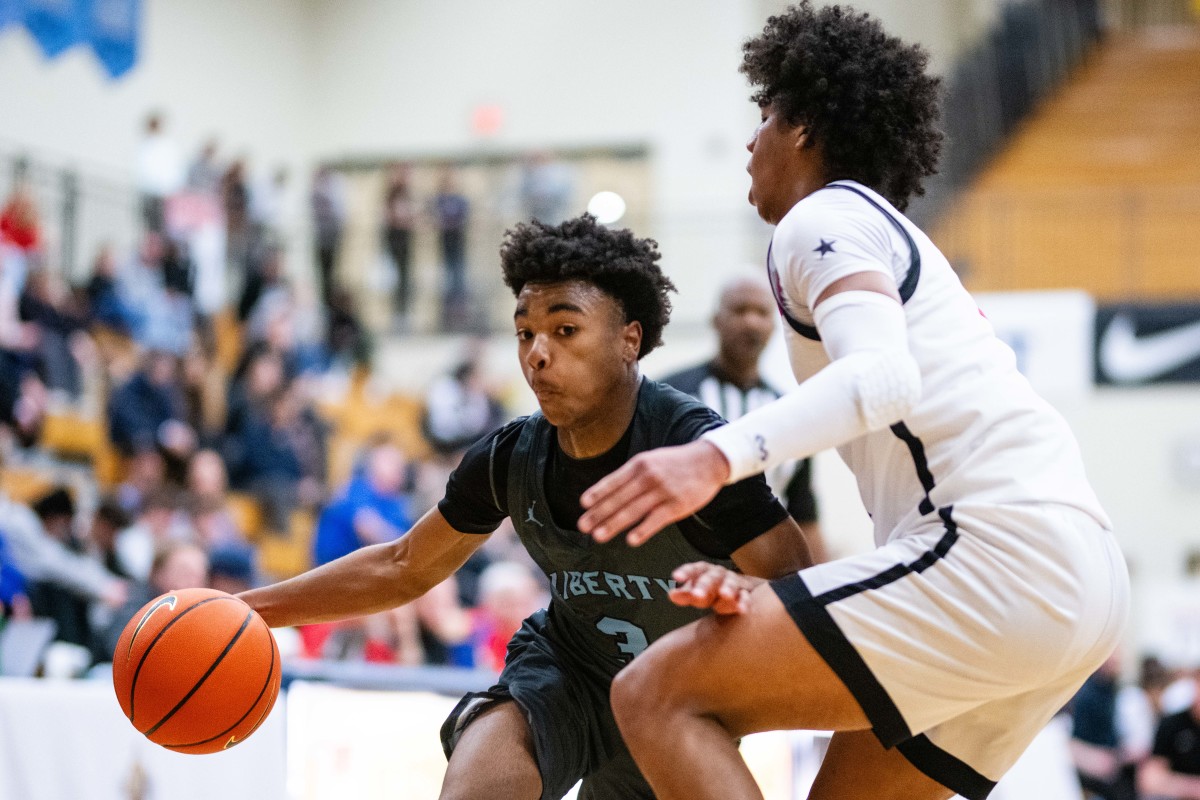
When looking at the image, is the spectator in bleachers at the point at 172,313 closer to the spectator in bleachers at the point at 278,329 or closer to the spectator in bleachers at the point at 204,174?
the spectator in bleachers at the point at 278,329

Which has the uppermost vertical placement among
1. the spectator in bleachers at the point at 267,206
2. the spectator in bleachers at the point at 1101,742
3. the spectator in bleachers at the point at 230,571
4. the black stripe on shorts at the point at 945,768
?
the black stripe on shorts at the point at 945,768

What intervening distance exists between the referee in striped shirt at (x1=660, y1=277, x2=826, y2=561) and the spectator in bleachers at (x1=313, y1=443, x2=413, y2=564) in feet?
14.1

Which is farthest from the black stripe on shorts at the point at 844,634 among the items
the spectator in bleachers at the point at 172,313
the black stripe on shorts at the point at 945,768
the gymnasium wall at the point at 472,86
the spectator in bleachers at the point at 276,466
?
the gymnasium wall at the point at 472,86

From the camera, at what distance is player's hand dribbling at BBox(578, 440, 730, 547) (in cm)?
241

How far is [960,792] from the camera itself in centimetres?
286

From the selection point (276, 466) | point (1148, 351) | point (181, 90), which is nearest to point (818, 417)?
point (276, 466)

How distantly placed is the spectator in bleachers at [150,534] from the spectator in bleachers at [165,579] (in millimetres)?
444

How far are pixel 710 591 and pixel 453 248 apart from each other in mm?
13821

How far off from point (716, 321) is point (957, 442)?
3.03 m

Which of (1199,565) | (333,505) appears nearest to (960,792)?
(333,505)

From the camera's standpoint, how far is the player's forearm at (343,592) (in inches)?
144

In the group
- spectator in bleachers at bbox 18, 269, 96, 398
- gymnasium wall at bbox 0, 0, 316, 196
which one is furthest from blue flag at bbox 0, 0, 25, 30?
gymnasium wall at bbox 0, 0, 316, 196

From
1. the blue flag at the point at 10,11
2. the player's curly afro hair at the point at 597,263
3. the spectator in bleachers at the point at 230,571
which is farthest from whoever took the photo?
the blue flag at the point at 10,11

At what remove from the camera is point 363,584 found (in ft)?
12.1
